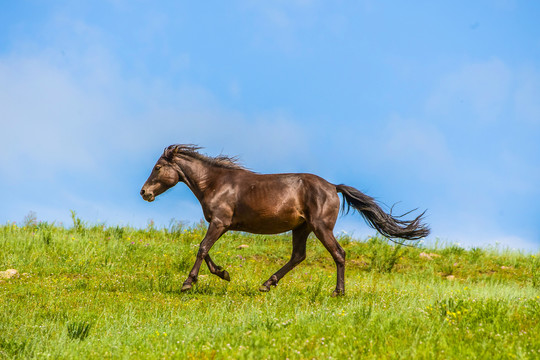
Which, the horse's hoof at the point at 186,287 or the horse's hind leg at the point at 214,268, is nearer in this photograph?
the horse's hoof at the point at 186,287

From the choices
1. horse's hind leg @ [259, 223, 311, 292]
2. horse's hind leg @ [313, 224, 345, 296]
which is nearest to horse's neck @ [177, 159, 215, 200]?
horse's hind leg @ [259, 223, 311, 292]

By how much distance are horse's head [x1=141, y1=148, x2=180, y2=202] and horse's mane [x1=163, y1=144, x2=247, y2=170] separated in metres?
0.07

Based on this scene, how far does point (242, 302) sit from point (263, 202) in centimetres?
190

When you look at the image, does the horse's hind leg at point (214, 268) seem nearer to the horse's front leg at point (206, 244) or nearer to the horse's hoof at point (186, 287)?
the horse's front leg at point (206, 244)

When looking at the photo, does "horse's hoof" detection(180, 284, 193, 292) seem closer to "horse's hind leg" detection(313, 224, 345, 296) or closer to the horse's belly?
the horse's belly

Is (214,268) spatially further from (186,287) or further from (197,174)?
(197,174)

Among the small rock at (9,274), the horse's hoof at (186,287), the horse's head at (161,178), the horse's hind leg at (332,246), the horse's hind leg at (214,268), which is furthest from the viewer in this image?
the small rock at (9,274)

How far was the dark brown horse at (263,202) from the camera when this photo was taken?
9328 millimetres

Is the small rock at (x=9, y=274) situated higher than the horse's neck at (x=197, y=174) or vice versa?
the horse's neck at (x=197, y=174)

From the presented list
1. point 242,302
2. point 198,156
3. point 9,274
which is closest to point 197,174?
point 198,156

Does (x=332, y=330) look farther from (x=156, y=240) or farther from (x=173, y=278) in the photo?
(x=156, y=240)

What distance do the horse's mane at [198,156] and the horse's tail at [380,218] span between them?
85.7 inches

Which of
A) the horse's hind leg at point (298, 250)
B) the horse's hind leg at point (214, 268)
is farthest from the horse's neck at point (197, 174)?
the horse's hind leg at point (298, 250)

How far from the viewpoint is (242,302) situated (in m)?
8.43
